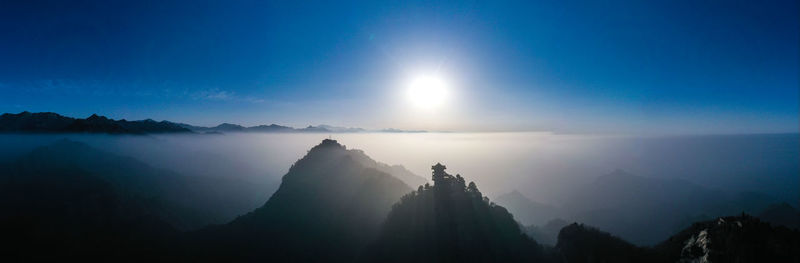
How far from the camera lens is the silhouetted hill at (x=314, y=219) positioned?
227ft

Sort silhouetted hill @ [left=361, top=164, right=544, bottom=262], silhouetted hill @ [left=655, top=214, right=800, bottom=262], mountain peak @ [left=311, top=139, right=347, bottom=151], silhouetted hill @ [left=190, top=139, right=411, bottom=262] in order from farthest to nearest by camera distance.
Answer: mountain peak @ [left=311, top=139, right=347, bottom=151]
silhouetted hill @ [left=190, top=139, right=411, bottom=262]
silhouetted hill @ [left=361, top=164, right=544, bottom=262]
silhouetted hill @ [left=655, top=214, right=800, bottom=262]

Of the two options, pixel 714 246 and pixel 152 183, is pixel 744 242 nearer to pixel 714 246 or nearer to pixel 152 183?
pixel 714 246

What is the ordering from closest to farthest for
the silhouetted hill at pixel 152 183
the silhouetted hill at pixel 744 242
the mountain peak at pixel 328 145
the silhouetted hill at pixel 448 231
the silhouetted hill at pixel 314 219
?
1. the silhouetted hill at pixel 744 242
2. the silhouetted hill at pixel 448 231
3. the silhouetted hill at pixel 314 219
4. the mountain peak at pixel 328 145
5. the silhouetted hill at pixel 152 183

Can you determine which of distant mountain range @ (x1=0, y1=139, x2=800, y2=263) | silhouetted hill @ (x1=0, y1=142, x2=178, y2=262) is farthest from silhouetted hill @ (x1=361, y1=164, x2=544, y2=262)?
silhouetted hill @ (x1=0, y1=142, x2=178, y2=262)

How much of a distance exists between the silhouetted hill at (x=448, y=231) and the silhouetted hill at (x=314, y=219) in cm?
1306

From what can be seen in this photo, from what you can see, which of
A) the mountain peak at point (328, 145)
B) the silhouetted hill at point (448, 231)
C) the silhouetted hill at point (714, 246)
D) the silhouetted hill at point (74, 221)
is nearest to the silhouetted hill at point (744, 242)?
the silhouetted hill at point (714, 246)

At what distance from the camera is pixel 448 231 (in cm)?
5384

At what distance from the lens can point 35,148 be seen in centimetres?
17450

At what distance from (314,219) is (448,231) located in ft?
134

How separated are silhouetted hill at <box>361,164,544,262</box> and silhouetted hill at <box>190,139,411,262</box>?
13.1 meters

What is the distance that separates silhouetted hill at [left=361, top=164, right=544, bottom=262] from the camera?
52.2 m

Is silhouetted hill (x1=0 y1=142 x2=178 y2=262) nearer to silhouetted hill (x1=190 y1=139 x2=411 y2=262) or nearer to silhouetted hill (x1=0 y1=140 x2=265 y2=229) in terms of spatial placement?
silhouetted hill (x1=0 y1=140 x2=265 y2=229)

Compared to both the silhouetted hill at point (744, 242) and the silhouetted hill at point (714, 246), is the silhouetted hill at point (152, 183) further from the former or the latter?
the silhouetted hill at point (744, 242)

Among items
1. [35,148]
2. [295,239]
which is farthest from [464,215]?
[35,148]
